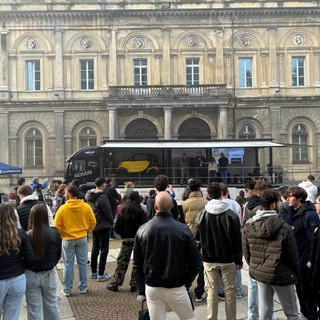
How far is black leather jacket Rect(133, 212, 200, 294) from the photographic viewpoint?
5277 millimetres

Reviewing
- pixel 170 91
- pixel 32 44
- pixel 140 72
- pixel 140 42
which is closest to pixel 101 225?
pixel 170 91

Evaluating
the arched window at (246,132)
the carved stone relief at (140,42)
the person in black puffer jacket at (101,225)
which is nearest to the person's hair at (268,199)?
the person in black puffer jacket at (101,225)

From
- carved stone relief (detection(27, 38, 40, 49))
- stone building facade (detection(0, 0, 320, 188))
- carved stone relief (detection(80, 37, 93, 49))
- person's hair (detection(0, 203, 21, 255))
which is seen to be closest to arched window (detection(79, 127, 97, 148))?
stone building facade (detection(0, 0, 320, 188))

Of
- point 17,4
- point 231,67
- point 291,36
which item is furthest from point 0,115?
point 291,36

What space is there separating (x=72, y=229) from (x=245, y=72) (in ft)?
100

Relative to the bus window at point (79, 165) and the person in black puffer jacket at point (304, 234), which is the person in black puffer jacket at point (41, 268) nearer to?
the person in black puffer jacket at point (304, 234)

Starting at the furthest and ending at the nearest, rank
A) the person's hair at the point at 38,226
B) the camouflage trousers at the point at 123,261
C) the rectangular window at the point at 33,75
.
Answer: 1. the rectangular window at the point at 33,75
2. the camouflage trousers at the point at 123,261
3. the person's hair at the point at 38,226

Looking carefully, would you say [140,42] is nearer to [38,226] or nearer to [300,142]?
[300,142]

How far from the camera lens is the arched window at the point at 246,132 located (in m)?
36.2

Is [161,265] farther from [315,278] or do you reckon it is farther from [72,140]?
[72,140]

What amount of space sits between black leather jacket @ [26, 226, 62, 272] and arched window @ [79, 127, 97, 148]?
1177 inches

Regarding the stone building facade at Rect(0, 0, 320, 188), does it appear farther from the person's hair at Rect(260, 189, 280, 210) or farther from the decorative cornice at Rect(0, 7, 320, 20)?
the person's hair at Rect(260, 189, 280, 210)

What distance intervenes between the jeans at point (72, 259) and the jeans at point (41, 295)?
2425 mm

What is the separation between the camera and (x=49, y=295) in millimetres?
6398
